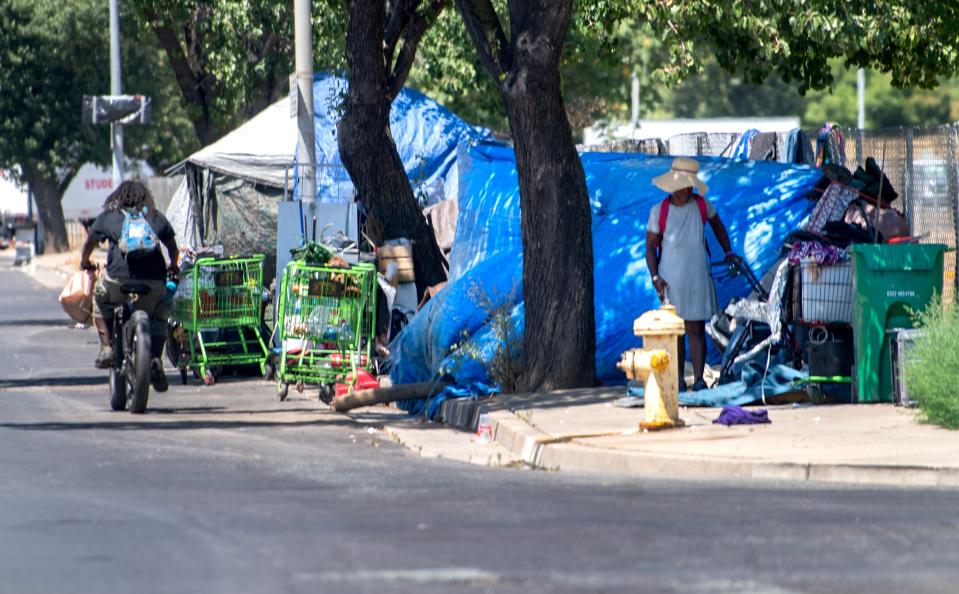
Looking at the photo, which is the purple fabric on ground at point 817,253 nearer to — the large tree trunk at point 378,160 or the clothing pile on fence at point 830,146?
the clothing pile on fence at point 830,146

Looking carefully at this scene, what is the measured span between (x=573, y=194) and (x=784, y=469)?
3.95 meters

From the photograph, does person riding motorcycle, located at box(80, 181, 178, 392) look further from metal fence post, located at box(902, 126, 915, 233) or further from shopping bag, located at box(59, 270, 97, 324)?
metal fence post, located at box(902, 126, 915, 233)

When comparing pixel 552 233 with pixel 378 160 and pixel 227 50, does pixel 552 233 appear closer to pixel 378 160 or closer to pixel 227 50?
pixel 378 160

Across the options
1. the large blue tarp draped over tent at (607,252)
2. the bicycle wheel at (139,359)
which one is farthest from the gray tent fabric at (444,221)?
the bicycle wheel at (139,359)

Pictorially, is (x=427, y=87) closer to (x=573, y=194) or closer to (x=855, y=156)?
(x=855, y=156)

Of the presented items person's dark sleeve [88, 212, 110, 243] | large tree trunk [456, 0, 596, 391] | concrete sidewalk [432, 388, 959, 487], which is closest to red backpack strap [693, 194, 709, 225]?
large tree trunk [456, 0, 596, 391]

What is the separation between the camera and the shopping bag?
1530 centimetres

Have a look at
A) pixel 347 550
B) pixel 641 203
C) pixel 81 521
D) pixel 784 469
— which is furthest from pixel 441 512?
pixel 641 203

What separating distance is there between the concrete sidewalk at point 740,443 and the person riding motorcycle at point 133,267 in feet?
9.25

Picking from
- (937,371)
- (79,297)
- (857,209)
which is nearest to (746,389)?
(937,371)

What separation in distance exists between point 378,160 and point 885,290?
676cm

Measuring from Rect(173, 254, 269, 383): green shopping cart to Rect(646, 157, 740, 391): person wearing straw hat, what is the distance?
13.1 feet

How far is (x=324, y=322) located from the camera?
1363 cm

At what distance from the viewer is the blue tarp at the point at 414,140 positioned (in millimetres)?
21516
